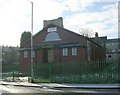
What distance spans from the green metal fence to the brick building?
7.98 metres

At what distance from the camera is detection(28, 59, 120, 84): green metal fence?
24641mm

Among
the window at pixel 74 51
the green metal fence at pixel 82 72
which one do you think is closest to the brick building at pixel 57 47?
the window at pixel 74 51

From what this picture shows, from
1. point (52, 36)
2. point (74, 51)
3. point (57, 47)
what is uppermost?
point (52, 36)

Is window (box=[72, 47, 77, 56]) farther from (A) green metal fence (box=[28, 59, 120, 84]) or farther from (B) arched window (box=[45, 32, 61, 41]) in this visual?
(A) green metal fence (box=[28, 59, 120, 84])

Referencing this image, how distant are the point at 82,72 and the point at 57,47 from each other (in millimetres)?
14861

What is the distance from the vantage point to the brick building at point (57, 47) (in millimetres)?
40688

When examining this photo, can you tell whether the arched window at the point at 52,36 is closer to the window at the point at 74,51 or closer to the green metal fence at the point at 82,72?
the window at the point at 74,51

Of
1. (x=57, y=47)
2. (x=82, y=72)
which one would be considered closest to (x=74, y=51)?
(x=57, y=47)

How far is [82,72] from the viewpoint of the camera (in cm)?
2812

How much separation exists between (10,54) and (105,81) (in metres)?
68.6

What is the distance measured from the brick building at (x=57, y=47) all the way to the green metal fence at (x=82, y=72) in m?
7.98

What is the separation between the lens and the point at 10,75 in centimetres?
3812

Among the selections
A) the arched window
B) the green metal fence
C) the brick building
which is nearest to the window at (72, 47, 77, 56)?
the brick building

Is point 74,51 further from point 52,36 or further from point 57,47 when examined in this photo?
point 52,36
